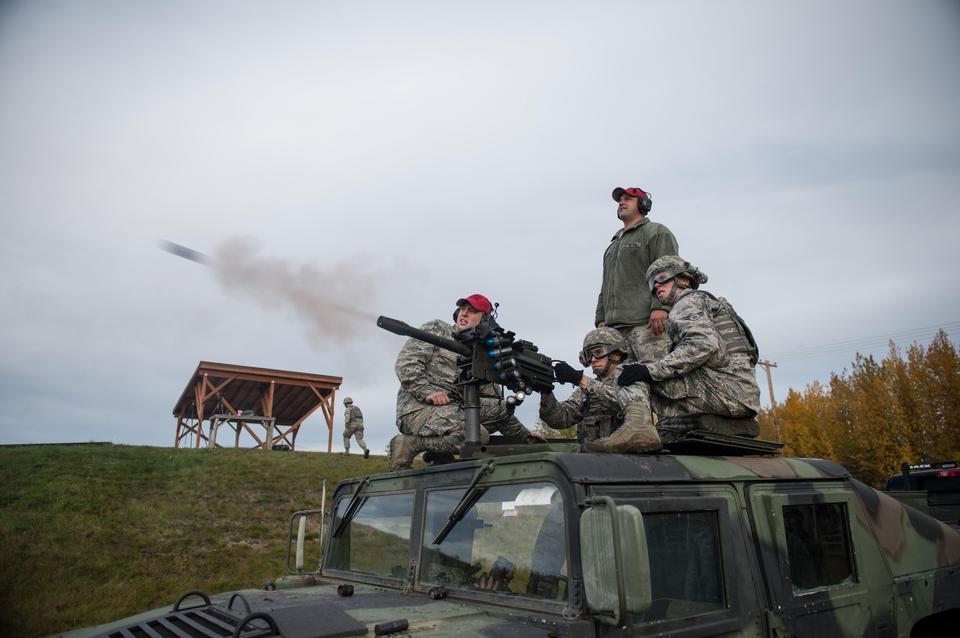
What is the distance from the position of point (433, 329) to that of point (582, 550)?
11.6ft

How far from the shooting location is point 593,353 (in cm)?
534

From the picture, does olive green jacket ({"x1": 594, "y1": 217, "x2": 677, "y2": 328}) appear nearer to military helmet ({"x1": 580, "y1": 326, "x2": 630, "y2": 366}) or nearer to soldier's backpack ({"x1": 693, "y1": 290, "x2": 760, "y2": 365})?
military helmet ({"x1": 580, "y1": 326, "x2": 630, "y2": 366})

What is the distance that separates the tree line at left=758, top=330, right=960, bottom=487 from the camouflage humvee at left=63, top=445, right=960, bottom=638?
30.2 m

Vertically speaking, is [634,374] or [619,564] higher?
[634,374]

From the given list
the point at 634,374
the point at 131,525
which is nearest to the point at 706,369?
the point at 634,374

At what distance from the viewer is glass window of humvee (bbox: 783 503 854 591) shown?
10.8ft

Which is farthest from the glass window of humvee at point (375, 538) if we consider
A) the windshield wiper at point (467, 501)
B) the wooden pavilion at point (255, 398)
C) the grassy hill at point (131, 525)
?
the wooden pavilion at point (255, 398)

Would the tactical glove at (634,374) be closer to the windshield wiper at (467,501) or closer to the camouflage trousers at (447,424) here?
the camouflage trousers at (447,424)

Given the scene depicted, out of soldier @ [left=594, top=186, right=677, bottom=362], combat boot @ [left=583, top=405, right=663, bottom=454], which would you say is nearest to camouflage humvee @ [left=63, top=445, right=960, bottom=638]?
combat boot @ [left=583, top=405, right=663, bottom=454]

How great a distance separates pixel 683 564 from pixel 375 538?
185cm

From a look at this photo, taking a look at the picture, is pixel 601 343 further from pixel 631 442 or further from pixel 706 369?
pixel 631 442

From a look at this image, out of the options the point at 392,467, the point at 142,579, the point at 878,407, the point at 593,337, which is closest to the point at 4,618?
the point at 142,579

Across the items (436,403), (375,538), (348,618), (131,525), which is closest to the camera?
(348,618)

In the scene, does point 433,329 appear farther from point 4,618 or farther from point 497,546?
point 4,618
